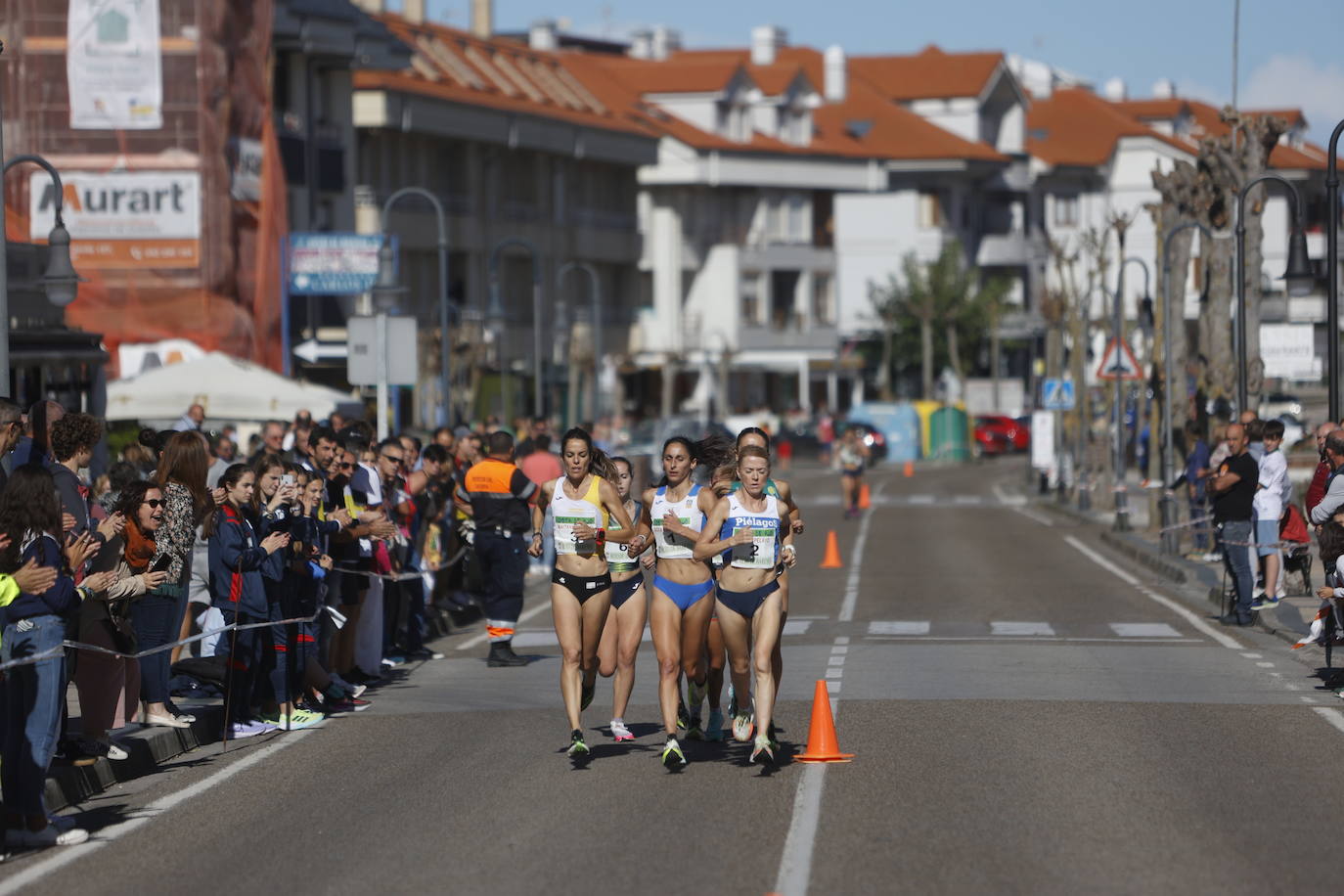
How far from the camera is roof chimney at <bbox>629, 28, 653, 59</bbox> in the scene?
364ft

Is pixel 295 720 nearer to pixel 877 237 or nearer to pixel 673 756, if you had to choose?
pixel 673 756

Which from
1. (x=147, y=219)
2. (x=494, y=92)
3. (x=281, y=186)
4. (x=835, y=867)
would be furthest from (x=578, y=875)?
(x=494, y=92)

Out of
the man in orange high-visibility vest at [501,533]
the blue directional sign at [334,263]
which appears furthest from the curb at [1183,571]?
the blue directional sign at [334,263]

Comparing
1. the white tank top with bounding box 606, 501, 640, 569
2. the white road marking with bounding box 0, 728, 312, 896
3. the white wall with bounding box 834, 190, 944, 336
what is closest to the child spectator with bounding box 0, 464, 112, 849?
the white road marking with bounding box 0, 728, 312, 896

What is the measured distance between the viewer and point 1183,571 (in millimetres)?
29000

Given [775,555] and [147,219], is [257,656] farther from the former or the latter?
[147,219]

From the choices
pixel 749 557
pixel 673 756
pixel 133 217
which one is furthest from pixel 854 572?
pixel 133 217

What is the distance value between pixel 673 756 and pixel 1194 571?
17.4 m

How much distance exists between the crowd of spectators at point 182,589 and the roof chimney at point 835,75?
85.4m

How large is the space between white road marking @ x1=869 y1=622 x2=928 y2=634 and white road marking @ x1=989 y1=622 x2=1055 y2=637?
67cm

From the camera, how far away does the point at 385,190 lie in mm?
65938

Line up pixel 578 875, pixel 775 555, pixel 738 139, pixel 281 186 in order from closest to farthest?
pixel 578 875
pixel 775 555
pixel 281 186
pixel 738 139

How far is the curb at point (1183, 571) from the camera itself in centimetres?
2164

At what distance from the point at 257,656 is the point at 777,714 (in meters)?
3.45
